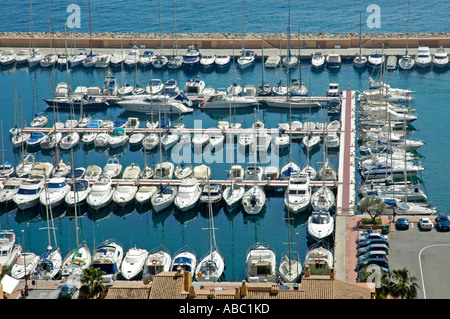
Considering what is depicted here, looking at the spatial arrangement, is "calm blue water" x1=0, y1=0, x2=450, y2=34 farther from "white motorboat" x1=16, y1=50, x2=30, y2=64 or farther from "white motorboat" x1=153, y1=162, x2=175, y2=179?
"white motorboat" x1=153, y1=162, x2=175, y2=179

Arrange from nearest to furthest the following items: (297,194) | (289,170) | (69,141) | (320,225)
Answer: (320,225) → (297,194) → (289,170) → (69,141)

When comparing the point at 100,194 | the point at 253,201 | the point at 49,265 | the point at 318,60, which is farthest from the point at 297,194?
the point at 318,60

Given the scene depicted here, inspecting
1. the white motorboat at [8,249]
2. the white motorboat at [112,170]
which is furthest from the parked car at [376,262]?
the white motorboat at [112,170]

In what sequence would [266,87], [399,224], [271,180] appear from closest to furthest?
[399,224] → [271,180] → [266,87]

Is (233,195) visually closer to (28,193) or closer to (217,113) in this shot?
(28,193)

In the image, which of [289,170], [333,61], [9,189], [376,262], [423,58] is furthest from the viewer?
[333,61]

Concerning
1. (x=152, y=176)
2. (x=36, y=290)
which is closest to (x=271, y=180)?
(x=152, y=176)
